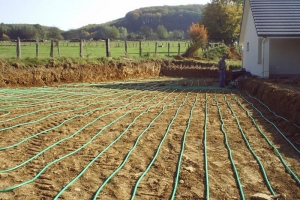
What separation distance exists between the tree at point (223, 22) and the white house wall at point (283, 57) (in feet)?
89.8

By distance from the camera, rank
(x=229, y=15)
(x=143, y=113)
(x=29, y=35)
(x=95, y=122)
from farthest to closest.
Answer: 1. (x=29, y=35)
2. (x=229, y=15)
3. (x=143, y=113)
4. (x=95, y=122)

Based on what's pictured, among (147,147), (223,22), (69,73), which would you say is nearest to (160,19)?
(223,22)

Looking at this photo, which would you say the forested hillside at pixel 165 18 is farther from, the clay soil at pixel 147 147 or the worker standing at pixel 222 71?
the clay soil at pixel 147 147

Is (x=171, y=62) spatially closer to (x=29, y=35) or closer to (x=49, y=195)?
(x=49, y=195)

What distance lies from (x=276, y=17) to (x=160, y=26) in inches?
3873

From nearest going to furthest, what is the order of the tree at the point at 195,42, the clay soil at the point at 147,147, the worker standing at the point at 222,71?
the clay soil at the point at 147,147 < the worker standing at the point at 222,71 < the tree at the point at 195,42

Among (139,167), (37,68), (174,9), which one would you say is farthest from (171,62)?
(174,9)

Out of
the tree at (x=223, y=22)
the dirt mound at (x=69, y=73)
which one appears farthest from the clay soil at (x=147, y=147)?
the tree at (x=223, y=22)

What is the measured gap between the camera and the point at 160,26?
11231 cm

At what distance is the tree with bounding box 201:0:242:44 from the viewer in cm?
4225

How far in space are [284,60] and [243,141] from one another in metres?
9.57

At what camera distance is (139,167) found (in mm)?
5164

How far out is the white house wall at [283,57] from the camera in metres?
15.2

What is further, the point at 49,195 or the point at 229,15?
the point at 229,15
